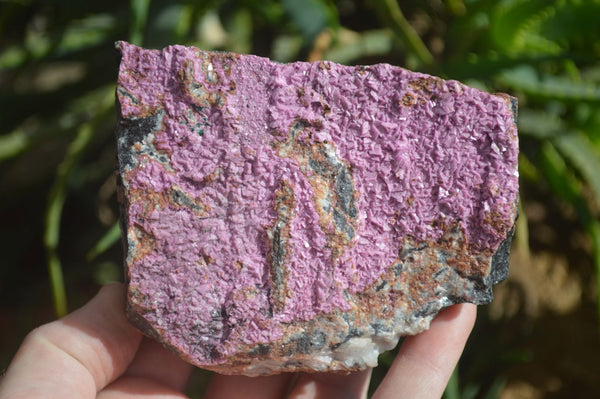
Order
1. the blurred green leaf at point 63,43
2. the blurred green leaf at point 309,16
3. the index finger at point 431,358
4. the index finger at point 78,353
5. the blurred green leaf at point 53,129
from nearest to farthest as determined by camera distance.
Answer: the index finger at point 78,353
the index finger at point 431,358
the blurred green leaf at point 309,16
the blurred green leaf at point 53,129
the blurred green leaf at point 63,43

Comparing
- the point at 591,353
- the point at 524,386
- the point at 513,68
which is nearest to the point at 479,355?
the point at 524,386

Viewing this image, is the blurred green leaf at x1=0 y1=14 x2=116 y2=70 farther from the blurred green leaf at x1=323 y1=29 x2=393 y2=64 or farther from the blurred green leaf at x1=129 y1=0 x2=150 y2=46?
the blurred green leaf at x1=323 y1=29 x2=393 y2=64

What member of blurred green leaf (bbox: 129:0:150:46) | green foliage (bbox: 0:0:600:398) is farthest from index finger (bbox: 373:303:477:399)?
blurred green leaf (bbox: 129:0:150:46)

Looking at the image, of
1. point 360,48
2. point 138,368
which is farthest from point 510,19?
point 138,368

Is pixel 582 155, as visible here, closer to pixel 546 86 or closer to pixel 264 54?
pixel 546 86

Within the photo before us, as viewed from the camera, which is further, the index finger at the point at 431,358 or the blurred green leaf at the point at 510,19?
the blurred green leaf at the point at 510,19

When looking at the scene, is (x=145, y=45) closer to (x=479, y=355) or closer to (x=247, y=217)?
(x=247, y=217)

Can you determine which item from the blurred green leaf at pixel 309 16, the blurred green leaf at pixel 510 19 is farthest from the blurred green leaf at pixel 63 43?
the blurred green leaf at pixel 510 19

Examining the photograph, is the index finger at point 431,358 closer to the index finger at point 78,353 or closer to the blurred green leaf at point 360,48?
the index finger at point 78,353
